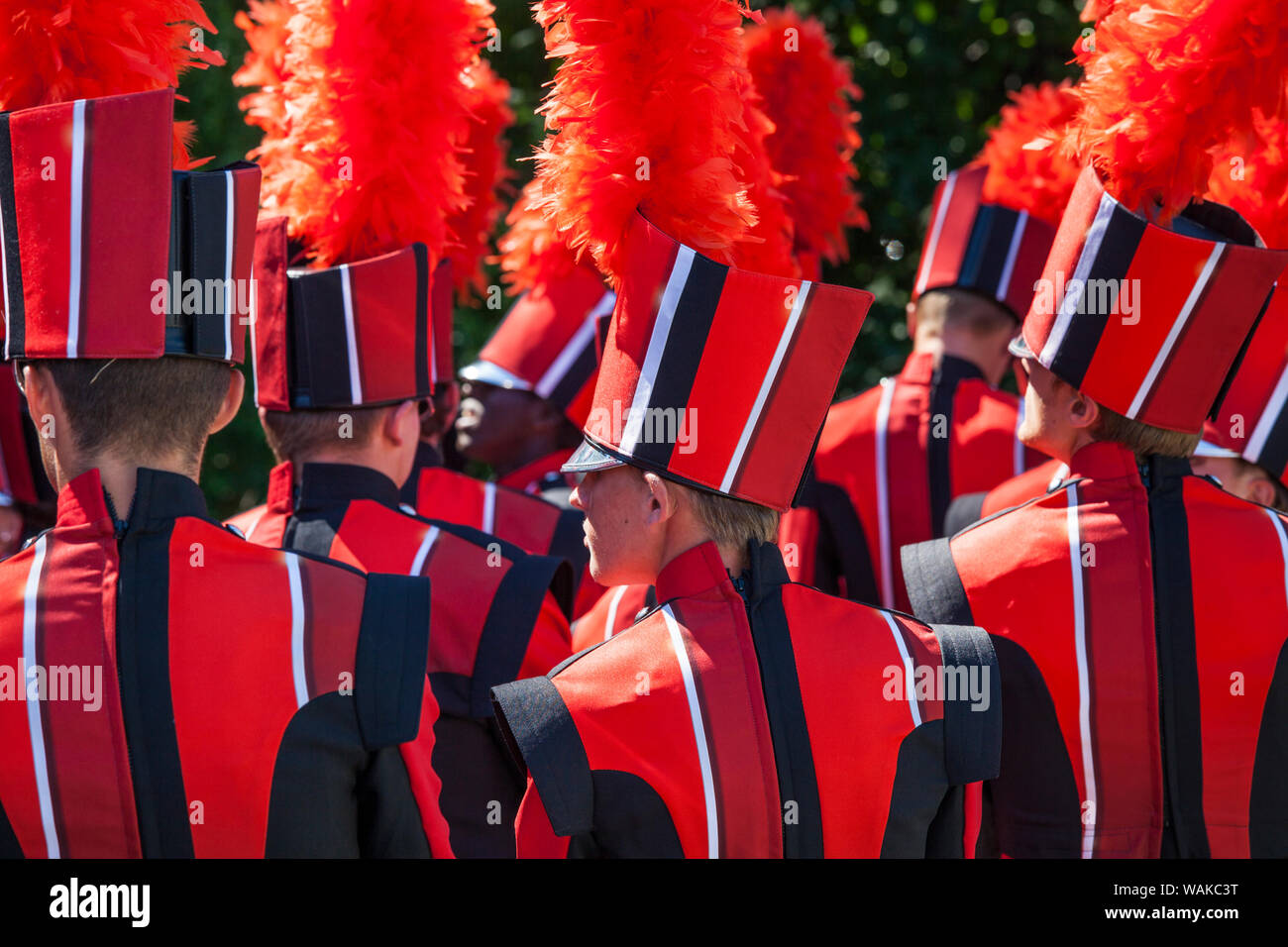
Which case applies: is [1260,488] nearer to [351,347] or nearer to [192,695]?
[351,347]

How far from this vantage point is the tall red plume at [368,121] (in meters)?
3.06

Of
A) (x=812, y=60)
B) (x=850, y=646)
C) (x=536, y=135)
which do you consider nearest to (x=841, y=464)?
(x=812, y=60)

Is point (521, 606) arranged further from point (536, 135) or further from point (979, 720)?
point (536, 135)

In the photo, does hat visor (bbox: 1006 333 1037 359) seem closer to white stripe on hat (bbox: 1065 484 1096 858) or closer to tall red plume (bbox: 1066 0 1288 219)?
tall red plume (bbox: 1066 0 1288 219)

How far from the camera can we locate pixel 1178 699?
2.50 m

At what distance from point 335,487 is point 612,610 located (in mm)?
676

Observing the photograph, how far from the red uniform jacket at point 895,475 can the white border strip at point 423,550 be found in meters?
1.34

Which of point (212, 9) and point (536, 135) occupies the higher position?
point (212, 9)

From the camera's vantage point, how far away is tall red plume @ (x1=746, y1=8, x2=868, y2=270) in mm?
4418

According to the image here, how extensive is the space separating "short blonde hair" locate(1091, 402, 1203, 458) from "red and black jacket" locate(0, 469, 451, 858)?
1.45 meters

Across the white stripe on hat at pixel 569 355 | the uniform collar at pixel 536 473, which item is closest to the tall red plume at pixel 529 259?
the white stripe on hat at pixel 569 355

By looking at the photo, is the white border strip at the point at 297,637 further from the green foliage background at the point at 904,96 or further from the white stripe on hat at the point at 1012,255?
the green foliage background at the point at 904,96

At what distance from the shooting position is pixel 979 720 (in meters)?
2.12
